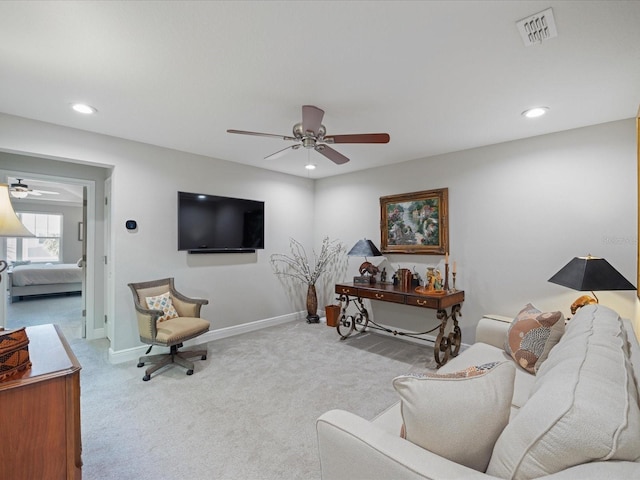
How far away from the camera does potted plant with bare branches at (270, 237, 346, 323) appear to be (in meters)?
4.94

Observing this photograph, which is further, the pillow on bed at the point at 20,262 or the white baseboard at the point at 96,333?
the pillow on bed at the point at 20,262

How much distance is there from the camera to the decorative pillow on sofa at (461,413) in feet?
3.22

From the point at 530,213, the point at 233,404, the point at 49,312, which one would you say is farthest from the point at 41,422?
the point at 49,312

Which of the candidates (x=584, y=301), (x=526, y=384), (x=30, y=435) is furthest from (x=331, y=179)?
(x=30, y=435)

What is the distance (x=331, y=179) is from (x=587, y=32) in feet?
12.3

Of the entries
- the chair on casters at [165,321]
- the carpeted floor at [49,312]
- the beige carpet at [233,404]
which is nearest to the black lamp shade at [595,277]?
the beige carpet at [233,404]

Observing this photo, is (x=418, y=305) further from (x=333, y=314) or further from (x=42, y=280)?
(x=42, y=280)

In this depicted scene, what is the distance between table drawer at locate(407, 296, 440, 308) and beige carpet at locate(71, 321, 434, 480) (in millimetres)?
640

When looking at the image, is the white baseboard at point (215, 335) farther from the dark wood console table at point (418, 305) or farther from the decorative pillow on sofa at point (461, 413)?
the decorative pillow on sofa at point (461, 413)

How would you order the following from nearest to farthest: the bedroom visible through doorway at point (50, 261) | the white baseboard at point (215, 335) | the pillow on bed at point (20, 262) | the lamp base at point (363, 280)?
the white baseboard at point (215, 335) < the lamp base at point (363, 280) < the bedroom visible through doorway at point (50, 261) < the pillow on bed at point (20, 262)

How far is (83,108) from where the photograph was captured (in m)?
2.61

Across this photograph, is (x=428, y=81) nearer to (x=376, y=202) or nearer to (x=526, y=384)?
(x=526, y=384)

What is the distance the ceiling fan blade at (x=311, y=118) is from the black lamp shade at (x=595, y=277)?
7.82 ft

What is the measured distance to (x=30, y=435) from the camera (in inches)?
51.4
